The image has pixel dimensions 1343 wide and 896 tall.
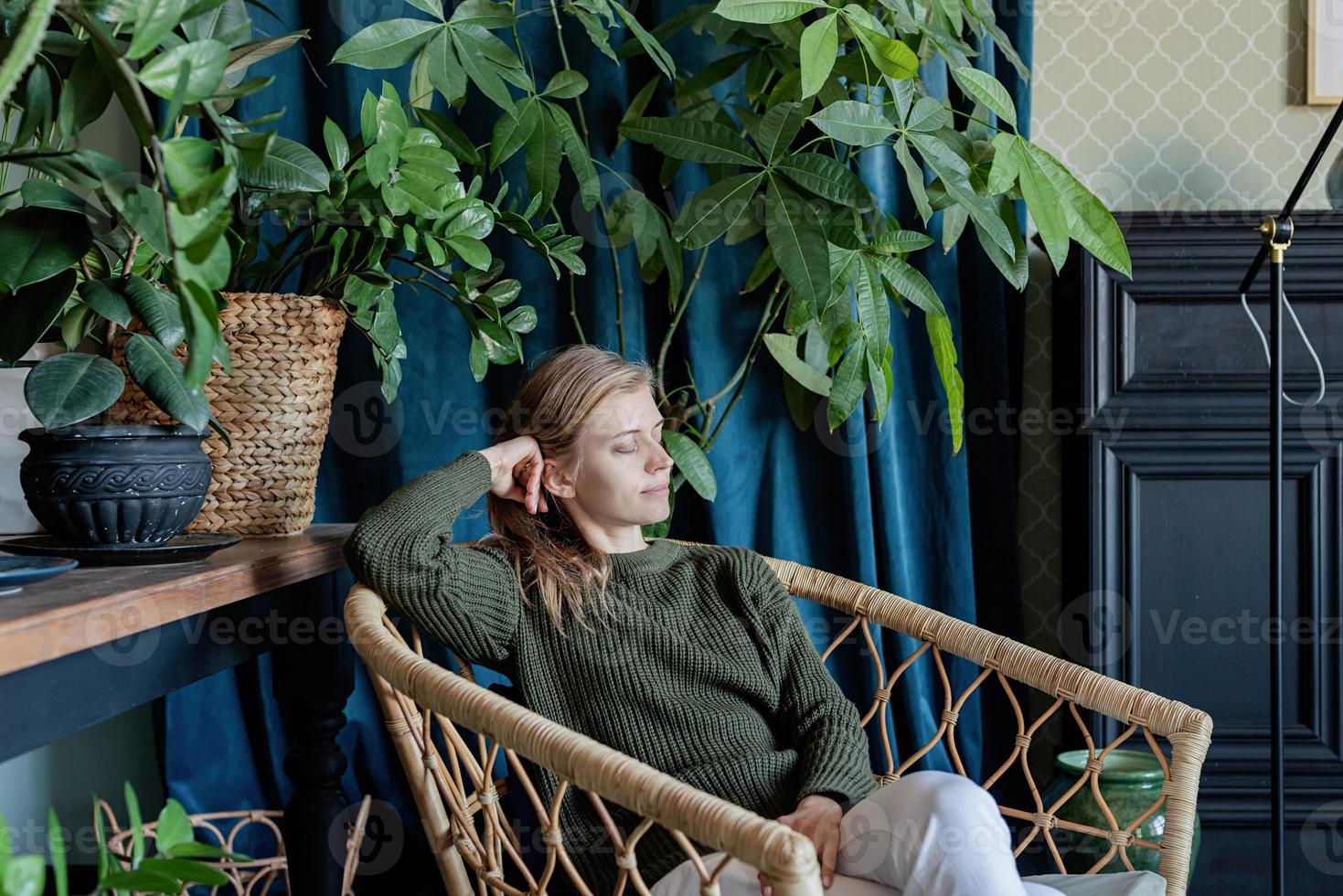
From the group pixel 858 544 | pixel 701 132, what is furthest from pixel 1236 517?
pixel 701 132

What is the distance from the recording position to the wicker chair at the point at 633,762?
814 mm

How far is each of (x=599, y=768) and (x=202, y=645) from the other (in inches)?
16.8

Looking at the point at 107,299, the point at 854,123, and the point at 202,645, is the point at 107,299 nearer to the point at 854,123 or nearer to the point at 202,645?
the point at 202,645

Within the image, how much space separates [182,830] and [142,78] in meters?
0.44

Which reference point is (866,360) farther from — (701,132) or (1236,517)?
(1236,517)

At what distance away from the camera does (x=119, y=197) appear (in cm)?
83

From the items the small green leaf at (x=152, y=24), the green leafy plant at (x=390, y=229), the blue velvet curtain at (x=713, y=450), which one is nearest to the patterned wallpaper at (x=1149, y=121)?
the blue velvet curtain at (x=713, y=450)

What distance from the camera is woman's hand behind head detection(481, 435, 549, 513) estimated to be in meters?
1.36

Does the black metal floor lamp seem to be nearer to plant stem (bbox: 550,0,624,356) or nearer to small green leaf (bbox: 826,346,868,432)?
small green leaf (bbox: 826,346,868,432)

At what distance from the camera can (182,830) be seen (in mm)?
558

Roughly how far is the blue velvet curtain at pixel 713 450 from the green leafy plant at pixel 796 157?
50 mm

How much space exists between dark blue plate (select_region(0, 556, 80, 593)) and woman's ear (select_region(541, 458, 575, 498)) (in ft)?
1.85

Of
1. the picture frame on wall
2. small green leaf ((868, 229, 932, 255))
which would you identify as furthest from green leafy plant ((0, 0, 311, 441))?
the picture frame on wall

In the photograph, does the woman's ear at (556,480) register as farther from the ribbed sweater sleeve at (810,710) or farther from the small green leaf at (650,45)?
the small green leaf at (650,45)
